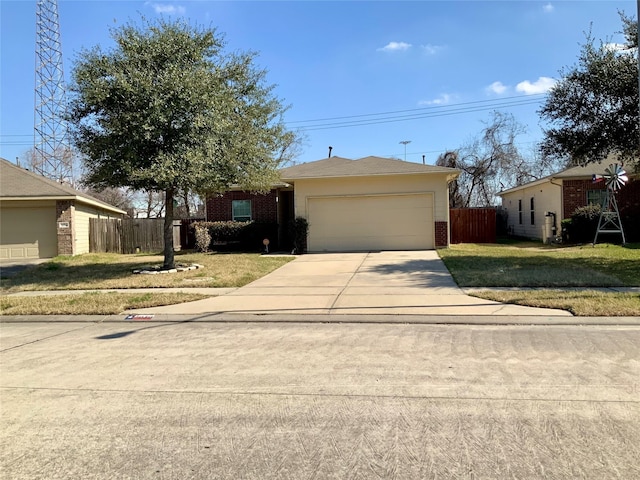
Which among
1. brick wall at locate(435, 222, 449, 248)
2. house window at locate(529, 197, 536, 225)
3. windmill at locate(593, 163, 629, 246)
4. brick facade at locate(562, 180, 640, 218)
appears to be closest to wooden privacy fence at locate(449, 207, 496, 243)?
house window at locate(529, 197, 536, 225)

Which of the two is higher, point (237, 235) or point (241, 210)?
point (241, 210)

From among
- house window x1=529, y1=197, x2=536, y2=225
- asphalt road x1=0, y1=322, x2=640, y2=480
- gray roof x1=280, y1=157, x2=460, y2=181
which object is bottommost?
asphalt road x1=0, y1=322, x2=640, y2=480

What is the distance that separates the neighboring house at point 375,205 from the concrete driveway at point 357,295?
14.2 feet

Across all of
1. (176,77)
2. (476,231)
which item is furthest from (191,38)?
(476,231)

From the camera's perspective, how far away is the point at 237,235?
20.8 meters

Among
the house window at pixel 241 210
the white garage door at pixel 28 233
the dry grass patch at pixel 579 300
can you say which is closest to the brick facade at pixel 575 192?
the dry grass patch at pixel 579 300

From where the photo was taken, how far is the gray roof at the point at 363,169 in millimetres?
18375

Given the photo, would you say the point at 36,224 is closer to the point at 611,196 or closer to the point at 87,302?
the point at 87,302

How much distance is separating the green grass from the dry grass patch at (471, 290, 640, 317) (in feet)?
3.04

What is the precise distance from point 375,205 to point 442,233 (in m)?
2.93

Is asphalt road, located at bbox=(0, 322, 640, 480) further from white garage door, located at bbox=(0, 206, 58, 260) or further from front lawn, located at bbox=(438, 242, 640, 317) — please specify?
white garage door, located at bbox=(0, 206, 58, 260)

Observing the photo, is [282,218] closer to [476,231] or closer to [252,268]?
[252,268]

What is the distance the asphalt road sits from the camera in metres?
3.21

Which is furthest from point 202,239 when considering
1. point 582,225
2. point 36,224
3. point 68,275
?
point 582,225
